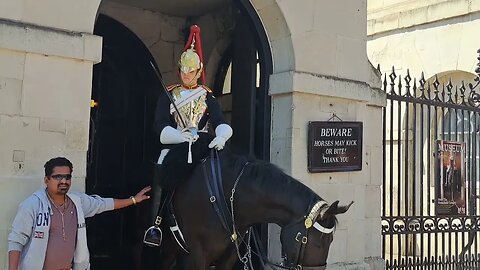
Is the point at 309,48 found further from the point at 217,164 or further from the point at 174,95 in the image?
the point at 217,164

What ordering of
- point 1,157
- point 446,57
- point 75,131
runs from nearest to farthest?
point 1,157
point 75,131
point 446,57

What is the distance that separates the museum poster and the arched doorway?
114 inches

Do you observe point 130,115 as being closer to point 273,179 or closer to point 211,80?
point 211,80

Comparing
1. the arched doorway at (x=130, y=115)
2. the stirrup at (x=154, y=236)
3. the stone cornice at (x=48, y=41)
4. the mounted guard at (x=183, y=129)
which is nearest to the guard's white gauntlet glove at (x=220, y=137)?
the mounted guard at (x=183, y=129)

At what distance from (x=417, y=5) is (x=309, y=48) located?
6536 mm

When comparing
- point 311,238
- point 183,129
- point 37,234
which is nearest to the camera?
point 37,234

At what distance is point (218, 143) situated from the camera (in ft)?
16.2

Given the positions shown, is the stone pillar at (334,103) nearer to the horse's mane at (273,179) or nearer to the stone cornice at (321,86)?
the stone cornice at (321,86)

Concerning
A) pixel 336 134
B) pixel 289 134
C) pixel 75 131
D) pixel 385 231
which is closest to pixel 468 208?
pixel 385 231

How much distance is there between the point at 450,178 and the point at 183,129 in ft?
15.0

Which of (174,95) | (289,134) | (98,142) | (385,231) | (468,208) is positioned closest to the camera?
(174,95)

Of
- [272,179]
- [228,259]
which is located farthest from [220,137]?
[228,259]

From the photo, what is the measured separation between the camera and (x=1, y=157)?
175 inches

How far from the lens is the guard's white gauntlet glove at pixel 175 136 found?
5012mm
